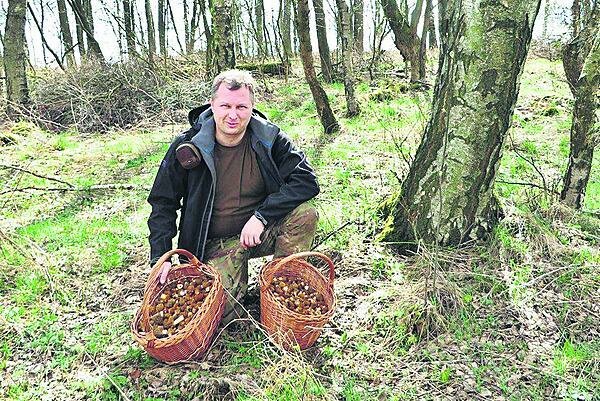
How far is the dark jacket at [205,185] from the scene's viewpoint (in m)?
3.10

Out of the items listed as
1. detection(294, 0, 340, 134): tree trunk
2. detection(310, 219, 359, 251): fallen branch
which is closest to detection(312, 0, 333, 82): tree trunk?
detection(294, 0, 340, 134): tree trunk

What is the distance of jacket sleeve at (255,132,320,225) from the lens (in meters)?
3.13

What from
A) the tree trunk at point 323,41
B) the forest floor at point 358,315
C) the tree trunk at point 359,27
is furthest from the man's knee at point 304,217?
the tree trunk at point 359,27

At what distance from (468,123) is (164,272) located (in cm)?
A: 224

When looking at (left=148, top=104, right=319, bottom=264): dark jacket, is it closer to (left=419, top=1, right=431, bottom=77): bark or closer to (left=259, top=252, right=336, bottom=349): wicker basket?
(left=259, top=252, right=336, bottom=349): wicker basket

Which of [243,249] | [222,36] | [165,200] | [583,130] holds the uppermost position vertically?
[222,36]

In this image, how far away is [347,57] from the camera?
26.3 feet

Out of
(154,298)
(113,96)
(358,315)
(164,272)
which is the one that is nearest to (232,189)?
(164,272)

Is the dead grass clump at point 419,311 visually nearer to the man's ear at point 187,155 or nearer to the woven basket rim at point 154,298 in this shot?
the woven basket rim at point 154,298

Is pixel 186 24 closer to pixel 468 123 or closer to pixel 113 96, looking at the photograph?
pixel 113 96

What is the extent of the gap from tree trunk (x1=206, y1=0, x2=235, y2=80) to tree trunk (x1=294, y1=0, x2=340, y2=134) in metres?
1.00

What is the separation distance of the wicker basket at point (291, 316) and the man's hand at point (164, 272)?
557mm

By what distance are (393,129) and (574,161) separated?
2991 mm

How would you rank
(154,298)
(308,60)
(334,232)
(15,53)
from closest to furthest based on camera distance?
(154,298), (334,232), (308,60), (15,53)
